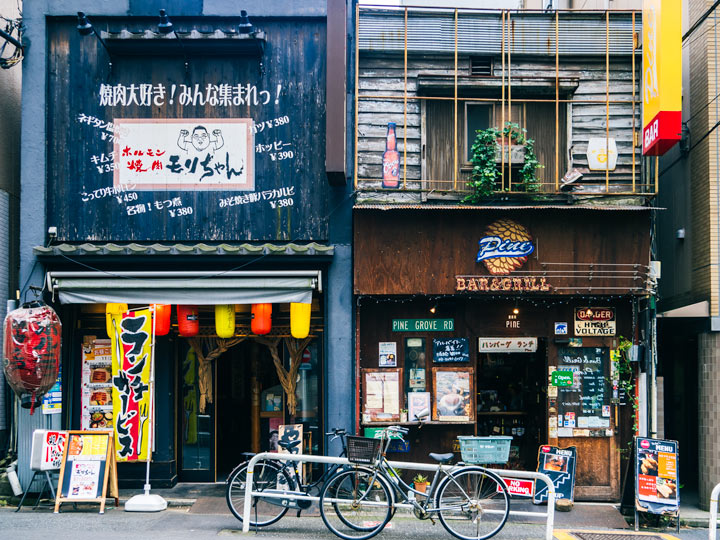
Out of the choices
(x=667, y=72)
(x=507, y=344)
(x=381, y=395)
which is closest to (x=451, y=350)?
(x=507, y=344)

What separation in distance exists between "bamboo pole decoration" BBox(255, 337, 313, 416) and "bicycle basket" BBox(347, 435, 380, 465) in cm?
307

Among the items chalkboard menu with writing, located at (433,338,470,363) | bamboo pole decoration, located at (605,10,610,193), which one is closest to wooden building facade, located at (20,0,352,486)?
chalkboard menu with writing, located at (433,338,470,363)

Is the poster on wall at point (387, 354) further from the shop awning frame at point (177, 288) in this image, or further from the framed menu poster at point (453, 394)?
the shop awning frame at point (177, 288)

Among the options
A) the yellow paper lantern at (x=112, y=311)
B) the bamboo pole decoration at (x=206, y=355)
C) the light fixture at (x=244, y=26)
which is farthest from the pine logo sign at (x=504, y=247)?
the yellow paper lantern at (x=112, y=311)

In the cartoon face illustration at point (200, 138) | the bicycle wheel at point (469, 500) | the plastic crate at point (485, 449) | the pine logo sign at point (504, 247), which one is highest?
the cartoon face illustration at point (200, 138)

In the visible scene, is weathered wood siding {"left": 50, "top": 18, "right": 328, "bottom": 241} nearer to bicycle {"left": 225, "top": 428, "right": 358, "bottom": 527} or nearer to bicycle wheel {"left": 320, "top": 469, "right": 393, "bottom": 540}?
bicycle {"left": 225, "top": 428, "right": 358, "bottom": 527}

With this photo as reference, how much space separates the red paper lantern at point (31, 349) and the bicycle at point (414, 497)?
4725 millimetres

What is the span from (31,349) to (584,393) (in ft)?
29.8

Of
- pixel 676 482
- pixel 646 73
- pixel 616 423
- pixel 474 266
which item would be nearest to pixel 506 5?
pixel 646 73

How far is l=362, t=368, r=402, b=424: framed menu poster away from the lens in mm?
11242

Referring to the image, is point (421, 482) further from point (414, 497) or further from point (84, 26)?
point (84, 26)

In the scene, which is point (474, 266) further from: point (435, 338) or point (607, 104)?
point (607, 104)

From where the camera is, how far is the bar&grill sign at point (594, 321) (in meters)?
11.5

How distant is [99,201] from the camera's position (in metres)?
11.1
